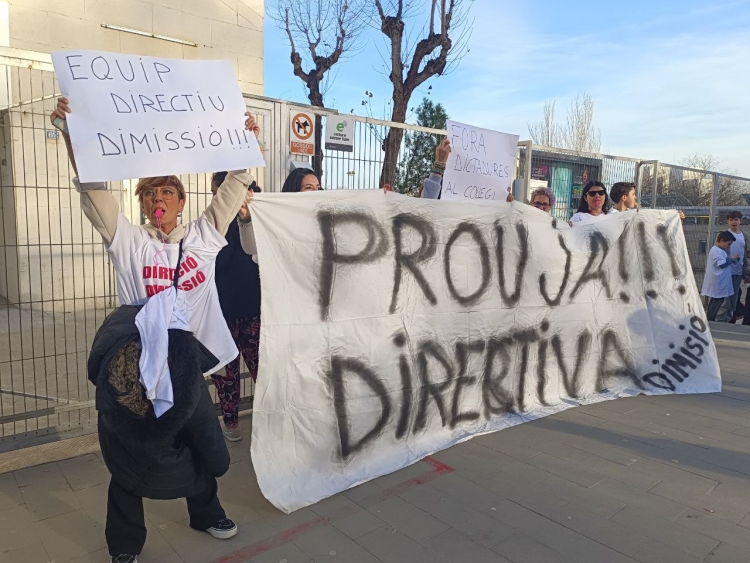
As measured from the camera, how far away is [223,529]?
2770 mm

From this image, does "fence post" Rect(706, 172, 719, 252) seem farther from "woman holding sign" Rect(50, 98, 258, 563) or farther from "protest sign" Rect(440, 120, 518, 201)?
"woman holding sign" Rect(50, 98, 258, 563)

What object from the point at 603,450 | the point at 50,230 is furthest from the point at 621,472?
the point at 50,230

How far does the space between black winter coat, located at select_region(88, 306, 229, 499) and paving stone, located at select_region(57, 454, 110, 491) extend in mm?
1078

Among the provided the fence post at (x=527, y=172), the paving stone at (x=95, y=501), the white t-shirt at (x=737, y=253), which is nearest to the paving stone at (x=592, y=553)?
the paving stone at (x=95, y=501)

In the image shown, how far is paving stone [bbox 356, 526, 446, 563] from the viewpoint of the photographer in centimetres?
263

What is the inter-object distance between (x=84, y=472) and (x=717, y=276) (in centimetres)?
939

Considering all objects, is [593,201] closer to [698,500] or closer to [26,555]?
[698,500]

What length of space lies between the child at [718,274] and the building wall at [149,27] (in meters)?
8.46

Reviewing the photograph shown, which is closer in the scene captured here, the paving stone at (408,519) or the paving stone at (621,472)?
the paving stone at (408,519)

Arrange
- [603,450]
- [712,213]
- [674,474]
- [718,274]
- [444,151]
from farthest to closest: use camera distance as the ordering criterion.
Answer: [712,213] < [718,274] < [444,151] < [603,450] < [674,474]

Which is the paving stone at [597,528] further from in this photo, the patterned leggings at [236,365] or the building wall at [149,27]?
the building wall at [149,27]

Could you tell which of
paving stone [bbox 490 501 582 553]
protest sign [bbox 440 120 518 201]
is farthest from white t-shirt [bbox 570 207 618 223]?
paving stone [bbox 490 501 582 553]

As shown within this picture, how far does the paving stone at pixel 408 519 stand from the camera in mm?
2854

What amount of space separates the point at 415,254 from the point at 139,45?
7763mm
